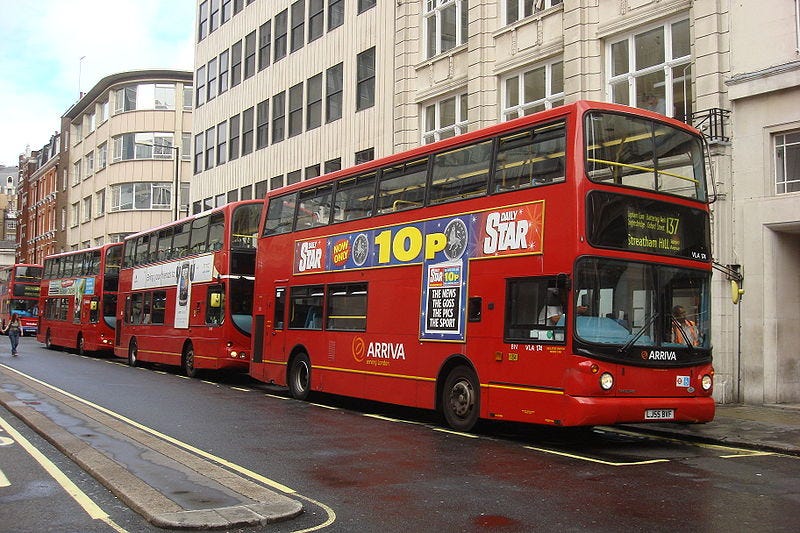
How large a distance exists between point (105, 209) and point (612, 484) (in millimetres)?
54879

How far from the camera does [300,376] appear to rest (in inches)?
680

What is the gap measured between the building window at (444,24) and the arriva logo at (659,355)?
16059mm

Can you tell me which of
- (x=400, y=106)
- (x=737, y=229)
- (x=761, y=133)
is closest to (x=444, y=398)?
(x=737, y=229)

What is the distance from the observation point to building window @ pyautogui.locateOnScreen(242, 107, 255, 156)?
37625 mm

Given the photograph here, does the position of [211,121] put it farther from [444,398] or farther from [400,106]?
[444,398]

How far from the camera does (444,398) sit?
13.1 meters

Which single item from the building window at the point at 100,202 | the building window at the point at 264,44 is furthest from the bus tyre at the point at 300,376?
the building window at the point at 100,202

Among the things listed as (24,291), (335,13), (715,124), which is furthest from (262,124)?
(24,291)

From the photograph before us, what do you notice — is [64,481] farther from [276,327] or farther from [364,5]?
[364,5]

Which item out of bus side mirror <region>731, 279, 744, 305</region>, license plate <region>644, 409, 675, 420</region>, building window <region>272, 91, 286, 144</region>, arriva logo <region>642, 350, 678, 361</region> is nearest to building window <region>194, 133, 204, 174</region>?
building window <region>272, 91, 286, 144</region>

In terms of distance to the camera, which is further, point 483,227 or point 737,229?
point 737,229

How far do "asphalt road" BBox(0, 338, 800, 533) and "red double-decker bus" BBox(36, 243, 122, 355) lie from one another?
63.0ft

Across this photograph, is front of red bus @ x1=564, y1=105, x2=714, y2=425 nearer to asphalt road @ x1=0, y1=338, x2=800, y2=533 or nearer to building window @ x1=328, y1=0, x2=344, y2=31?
asphalt road @ x1=0, y1=338, x2=800, y2=533

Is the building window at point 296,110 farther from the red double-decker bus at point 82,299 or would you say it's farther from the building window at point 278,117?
the red double-decker bus at point 82,299
